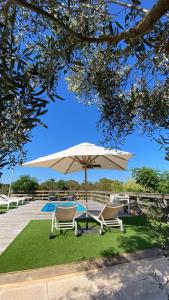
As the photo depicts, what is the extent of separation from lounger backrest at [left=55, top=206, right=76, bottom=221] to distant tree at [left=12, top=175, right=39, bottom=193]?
50.7 feet

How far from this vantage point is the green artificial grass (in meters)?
4.35

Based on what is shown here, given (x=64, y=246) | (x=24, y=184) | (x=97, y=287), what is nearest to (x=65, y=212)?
(x=64, y=246)

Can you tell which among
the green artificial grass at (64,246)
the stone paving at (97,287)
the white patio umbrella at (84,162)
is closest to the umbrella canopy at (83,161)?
the white patio umbrella at (84,162)

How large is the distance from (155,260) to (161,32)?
398cm

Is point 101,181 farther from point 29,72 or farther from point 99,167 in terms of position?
point 29,72

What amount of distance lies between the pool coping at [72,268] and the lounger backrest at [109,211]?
1.87 metres

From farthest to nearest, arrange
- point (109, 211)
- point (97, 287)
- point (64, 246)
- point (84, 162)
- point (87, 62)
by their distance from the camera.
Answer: point (84, 162)
point (109, 211)
point (64, 246)
point (87, 62)
point (97, 287)

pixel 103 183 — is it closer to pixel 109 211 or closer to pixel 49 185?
pixel 49 185

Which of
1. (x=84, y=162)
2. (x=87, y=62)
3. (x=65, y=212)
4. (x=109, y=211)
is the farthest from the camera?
(x=84, y=162)

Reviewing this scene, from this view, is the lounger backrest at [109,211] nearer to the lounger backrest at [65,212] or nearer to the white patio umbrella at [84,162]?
the lounger backrest at [65,212]

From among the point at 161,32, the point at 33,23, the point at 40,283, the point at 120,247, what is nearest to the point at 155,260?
the point at 120,247

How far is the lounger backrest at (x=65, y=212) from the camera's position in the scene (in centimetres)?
632

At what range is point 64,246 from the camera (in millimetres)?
5250

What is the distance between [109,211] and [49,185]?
729 inches
